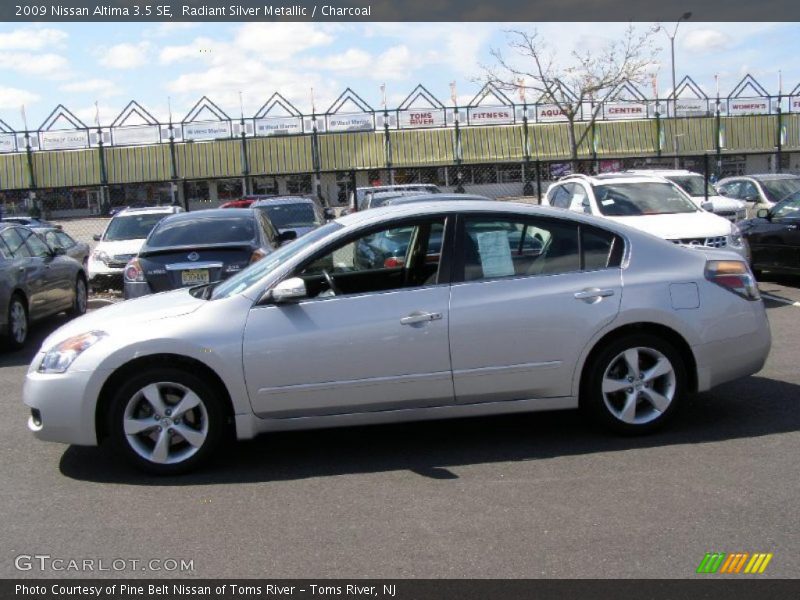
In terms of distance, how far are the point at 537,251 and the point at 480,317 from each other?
654 millimetres

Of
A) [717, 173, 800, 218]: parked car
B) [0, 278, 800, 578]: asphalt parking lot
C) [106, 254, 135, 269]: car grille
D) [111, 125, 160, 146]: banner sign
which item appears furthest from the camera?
[111, 125, 160, 146]: banner sign

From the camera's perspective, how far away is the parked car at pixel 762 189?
18.8m

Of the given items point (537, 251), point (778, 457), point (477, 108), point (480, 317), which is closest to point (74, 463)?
point (480, 317)

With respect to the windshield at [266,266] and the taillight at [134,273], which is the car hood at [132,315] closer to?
the windshield at [266,266]

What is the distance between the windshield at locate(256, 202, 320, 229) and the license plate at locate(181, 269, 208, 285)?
701 cm

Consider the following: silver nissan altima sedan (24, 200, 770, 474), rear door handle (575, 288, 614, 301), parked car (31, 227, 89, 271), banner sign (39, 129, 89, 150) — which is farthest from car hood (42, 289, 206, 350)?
banner sign (39, 129, 89, 150)

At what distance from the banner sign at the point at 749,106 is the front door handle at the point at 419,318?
47.7 meters

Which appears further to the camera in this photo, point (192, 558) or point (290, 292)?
point (290, 292)

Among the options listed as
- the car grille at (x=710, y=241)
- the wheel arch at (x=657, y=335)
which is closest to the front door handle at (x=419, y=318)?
the wheel arch at (x=657, y=335)

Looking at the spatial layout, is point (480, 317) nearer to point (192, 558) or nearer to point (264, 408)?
point (264, 408)

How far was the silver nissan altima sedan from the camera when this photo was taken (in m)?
5.14

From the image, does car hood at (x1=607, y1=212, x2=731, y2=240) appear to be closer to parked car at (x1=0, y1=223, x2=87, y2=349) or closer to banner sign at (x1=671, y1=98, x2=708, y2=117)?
parked car at (x1=0, y1=223, x2=87, y2=349)

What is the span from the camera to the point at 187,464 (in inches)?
204

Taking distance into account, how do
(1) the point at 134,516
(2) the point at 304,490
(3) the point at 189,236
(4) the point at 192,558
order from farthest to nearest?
(3) the point at 189,236
(2) the point at 304,490
(1) the point at 134,516
(4) the point at 192,558
